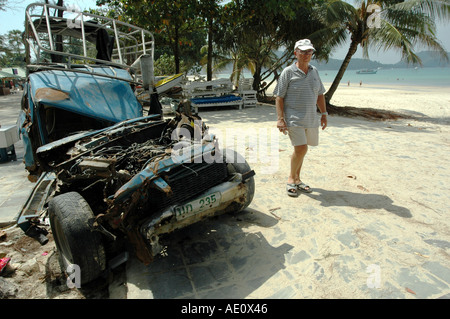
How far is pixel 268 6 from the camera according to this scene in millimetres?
10977

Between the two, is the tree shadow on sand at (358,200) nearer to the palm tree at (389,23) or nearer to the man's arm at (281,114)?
the man's arm at (281,114)

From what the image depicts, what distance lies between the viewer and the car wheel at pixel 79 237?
7.35 feet

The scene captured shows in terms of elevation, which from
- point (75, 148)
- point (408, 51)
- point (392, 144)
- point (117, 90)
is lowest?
point (392, 144)

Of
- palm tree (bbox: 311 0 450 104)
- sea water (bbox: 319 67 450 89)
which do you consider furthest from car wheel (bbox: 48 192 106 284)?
sea water (bbox: 319 67 450 89)

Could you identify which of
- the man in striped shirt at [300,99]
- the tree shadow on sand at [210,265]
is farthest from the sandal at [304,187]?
the tree shadow on sand at [210,265]

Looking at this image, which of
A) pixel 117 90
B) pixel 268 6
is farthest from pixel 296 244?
pixel 268 6

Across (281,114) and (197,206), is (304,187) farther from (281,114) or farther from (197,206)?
(197,206)

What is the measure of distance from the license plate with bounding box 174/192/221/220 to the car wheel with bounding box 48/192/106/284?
2.27 ft

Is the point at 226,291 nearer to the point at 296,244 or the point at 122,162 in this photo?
the point at 296,244

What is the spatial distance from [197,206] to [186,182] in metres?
0.26

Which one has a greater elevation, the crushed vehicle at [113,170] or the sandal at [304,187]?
the crushed vehicle at [113,170]

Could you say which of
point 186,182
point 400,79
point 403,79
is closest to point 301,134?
point 186,182

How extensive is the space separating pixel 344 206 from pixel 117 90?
3674mm

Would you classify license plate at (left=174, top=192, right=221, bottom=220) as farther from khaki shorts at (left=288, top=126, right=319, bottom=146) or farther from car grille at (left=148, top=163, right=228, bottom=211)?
khaki shorts at (left=288, top=126, right=319, bottom=146)
